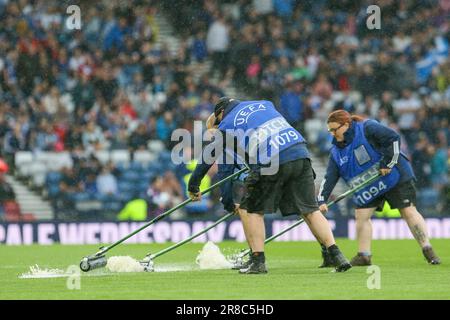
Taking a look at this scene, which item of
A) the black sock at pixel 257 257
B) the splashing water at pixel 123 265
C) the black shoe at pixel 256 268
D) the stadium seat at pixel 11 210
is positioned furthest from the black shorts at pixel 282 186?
the stadium seat at pixel 11 210

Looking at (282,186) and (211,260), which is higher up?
(282,186)

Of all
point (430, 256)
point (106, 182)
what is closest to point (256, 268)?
point (430, 256)

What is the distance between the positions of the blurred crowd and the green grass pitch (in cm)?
904

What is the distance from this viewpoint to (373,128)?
51.2ft

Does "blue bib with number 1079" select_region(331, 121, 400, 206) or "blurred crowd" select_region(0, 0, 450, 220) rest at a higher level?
"blurred crowd" select_region(0, 0, 450, 220)

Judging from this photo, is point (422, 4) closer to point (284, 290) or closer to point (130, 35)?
point (130, 35)

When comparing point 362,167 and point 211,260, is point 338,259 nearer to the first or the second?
point 362,167

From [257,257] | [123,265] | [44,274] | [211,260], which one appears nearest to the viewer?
[257,257]

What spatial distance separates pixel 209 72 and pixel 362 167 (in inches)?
621

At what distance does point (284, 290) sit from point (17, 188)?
16.6 meters

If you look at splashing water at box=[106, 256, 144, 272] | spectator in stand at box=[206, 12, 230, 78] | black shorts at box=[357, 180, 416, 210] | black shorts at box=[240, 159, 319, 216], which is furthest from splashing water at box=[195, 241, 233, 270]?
spectator in stand at box=[206, 12, 230, 78]

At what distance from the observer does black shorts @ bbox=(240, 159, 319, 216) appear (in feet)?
46.2

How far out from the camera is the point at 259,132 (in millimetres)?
14031

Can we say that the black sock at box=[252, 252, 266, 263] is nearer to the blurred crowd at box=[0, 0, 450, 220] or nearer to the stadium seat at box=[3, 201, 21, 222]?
the blurred crowd at box=[0, 0, 450, 220]
